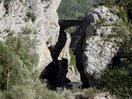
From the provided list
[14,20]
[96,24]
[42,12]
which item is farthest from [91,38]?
[14,20]

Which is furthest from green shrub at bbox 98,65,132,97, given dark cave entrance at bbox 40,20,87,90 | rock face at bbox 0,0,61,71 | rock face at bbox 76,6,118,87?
dark cave entrance at bbox 40,20,87,90

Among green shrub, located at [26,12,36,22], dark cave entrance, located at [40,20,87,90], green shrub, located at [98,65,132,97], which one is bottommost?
dark cave entrance, located at [40,20,87,90]

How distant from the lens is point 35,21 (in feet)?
203

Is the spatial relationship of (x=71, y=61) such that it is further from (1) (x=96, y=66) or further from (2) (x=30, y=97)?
(2) (x=30, y=97)

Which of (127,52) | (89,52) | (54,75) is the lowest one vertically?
(54,75)

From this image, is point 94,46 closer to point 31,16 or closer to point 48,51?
point 48,51

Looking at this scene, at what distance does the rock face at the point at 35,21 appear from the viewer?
181ft

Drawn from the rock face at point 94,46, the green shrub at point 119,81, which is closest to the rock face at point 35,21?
the rock face at point 94,46

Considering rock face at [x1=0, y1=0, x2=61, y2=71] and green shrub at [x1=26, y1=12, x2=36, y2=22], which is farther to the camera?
green shrub at [x1=26, y1=12, x2=36, y2=22]

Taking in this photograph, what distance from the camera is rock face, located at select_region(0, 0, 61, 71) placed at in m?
55.0

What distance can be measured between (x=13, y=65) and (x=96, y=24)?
22.2 metres

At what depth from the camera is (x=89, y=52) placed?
203 feet

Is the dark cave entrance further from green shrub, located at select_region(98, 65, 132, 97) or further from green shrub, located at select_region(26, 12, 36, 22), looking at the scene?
green shrub, located at select_region(98, 65, 132, 97)

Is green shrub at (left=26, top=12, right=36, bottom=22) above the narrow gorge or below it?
above
